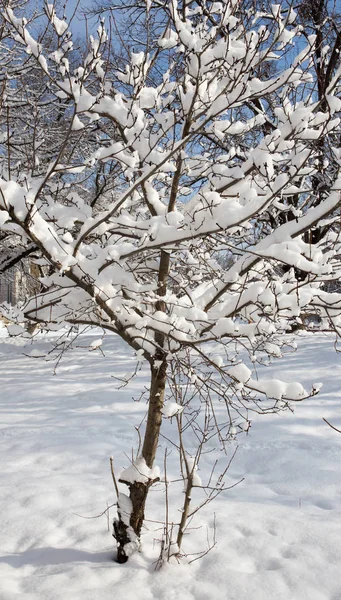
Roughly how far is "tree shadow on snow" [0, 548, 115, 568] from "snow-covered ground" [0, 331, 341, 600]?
12mm

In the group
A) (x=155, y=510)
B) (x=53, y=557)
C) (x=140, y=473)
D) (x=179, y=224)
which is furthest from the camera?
(x=155, y=510)

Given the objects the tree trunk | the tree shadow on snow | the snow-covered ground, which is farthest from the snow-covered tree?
the snow-covered ground

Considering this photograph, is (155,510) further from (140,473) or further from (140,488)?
(140,473)

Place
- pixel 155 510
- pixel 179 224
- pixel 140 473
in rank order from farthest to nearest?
pixel 155 510, pixel 140 473, pixel 179 224

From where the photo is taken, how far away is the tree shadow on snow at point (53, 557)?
9.18 feet

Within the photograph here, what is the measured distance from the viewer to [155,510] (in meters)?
3.48

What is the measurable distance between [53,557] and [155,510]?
88 cm

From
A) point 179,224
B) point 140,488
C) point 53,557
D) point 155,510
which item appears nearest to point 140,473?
point 140,488

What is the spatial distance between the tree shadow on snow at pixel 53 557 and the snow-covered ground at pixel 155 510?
0.01m

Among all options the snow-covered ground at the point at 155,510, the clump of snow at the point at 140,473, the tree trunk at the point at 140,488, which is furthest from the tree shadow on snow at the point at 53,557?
the clump of snow at the point at 140,473

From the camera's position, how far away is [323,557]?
2727mm

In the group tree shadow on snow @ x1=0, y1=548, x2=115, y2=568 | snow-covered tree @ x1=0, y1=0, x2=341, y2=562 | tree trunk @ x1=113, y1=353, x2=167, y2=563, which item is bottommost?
tree shadow on snow @ x1=0, y1=548, x2=115, y2=568

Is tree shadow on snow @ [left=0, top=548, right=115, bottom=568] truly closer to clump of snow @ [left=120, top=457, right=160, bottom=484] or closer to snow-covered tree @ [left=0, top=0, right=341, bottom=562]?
snow-covered tree @ [left=0, top=0, right=341, bottom=562]

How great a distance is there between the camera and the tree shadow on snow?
280cm
